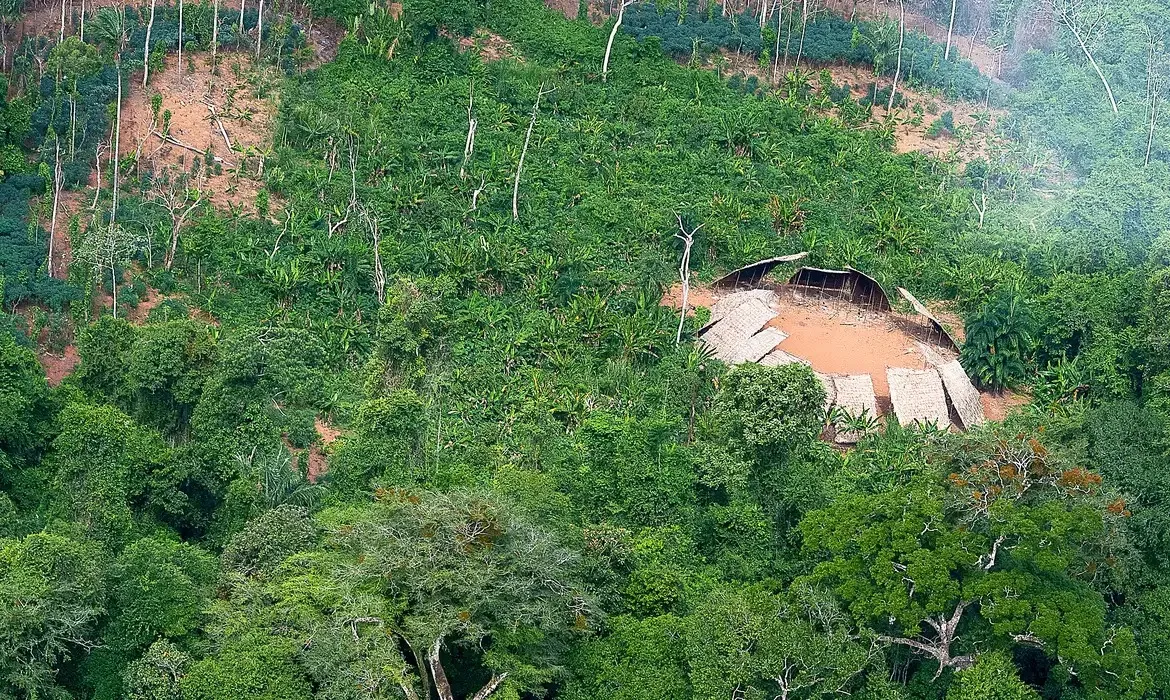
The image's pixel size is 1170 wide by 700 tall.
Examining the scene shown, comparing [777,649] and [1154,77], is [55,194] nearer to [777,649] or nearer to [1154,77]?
[777,649]

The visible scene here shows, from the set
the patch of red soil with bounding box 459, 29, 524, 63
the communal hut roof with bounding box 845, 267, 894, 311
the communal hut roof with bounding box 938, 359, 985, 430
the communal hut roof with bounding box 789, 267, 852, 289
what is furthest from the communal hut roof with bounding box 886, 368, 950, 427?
the patch of red soil with bounding box 459, 29, 524, 63

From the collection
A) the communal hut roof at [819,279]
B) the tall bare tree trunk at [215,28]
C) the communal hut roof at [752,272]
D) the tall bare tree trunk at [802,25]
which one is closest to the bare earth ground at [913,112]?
the tall bare tree trunk at [802,25]

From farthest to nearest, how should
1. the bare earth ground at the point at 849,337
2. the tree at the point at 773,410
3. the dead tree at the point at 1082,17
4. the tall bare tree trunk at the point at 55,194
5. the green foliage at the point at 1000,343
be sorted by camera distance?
1. the dead tree at the point at 1082,17
2. the bare earth ground at the point at 849,337
3. the green foliage at the point at 1000,343
4. the tall bare tree trunk at the point at 55,194
5. the tree at the point at 773,410

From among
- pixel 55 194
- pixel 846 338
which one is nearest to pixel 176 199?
pixel 55 194

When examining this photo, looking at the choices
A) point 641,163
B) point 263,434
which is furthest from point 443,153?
point 263,434

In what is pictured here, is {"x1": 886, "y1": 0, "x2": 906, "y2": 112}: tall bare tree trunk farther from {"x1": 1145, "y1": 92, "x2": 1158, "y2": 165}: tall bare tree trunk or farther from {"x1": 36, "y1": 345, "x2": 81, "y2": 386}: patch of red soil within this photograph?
{"x1": 36, "y1": 345, "x2": 81, "y2": 386}: patch of red soil

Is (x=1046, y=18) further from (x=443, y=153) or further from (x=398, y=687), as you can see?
(x=398, y=687)

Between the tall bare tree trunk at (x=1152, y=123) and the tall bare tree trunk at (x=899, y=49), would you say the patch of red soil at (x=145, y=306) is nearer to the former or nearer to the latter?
the tall bare tree trunk at (x=899, y=49)
